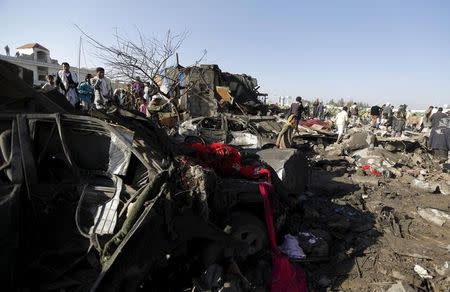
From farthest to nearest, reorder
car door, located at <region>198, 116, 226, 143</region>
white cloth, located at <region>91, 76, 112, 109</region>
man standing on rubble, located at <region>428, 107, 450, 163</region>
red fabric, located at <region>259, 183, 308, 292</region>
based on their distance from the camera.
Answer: man standing on rubble, located at <region>428, 107, 450, 163</region> → car door, located at <region>198, 116, 226, 143</region> → white cloth, located at <region>91, 76, 112, 109</region> → red fabric, located at <region>259, 183, 308, 292</region>

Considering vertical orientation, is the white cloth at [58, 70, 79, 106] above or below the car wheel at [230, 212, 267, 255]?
above

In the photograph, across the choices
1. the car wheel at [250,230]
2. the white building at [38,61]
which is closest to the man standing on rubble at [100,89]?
the car wheel at [250,230]

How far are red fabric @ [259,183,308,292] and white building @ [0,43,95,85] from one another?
30.7 metres

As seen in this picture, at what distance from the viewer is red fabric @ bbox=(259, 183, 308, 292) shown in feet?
13.3

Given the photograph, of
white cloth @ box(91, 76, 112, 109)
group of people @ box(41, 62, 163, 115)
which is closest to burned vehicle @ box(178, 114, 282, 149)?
group of people @ box(41, 62, 163, 115)

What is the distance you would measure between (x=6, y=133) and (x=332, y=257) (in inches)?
161

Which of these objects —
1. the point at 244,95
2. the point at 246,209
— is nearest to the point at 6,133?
the point at 246,209

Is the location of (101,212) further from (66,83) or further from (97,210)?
(66,83)

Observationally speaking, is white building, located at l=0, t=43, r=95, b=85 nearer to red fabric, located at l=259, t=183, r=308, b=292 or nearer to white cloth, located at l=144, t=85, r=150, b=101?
white cloth, located at l=144, t=85, r=150, b=101

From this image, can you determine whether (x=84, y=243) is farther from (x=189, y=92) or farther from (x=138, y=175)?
(x=189, y=92)

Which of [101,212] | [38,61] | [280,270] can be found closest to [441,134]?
[280,270]

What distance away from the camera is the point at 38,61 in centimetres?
4469

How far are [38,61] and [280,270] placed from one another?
158ft

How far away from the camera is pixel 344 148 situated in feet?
43.0
